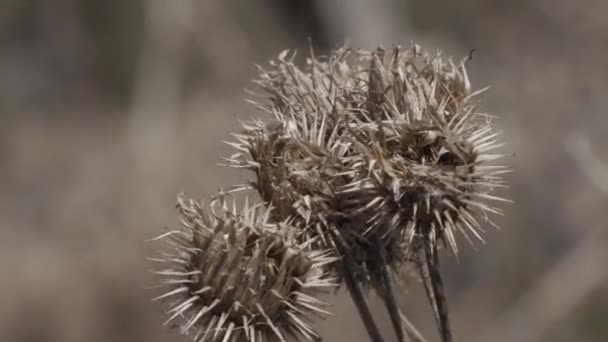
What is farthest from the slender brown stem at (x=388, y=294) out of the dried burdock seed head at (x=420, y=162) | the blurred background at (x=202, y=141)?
the blurred background at (x=202, y=141)

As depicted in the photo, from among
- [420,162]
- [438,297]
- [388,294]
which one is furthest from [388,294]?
[420,162]

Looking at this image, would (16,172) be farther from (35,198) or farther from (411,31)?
(411,31)

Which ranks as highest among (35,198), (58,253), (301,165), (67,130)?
(67,130)

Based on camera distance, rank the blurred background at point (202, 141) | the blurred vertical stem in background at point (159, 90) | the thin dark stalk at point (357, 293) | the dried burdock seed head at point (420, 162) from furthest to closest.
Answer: the blurred vertical stem in background at point (159, 90) → the blurred background at point (202, 141) → the thin dark stalk at point (357, 293) → the dried burdock seed head at point (420, 162)

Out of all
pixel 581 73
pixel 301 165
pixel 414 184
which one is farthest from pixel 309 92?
pixel 581 73

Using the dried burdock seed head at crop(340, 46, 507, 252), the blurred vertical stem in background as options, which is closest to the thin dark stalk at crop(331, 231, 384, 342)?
the dried burdock seed head at crop(340, 46, 507, 252)

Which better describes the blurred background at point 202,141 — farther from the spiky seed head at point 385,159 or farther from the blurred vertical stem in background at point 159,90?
the spiky seed head at point 385,159
